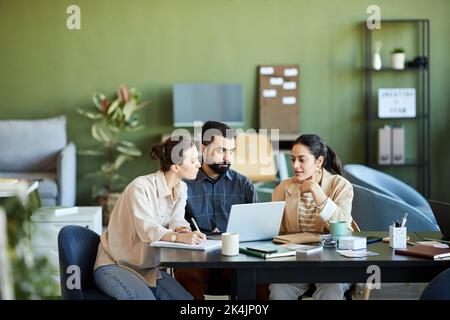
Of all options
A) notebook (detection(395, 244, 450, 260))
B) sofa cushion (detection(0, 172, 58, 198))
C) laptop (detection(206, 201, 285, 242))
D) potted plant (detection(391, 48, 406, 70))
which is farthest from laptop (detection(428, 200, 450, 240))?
potted plant (detection(391, 48, 406, 70))

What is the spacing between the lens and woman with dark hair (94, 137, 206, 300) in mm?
2871

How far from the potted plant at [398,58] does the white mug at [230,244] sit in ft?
14.9

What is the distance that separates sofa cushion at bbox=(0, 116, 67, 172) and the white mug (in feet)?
13.8

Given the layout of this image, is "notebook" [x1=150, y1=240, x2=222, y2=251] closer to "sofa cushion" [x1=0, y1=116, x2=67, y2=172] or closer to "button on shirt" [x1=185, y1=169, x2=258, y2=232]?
"button on shirt" [x1=185, y1=169, x2=258, y2=232]

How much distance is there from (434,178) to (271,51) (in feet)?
6.28

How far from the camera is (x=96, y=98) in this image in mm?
6980

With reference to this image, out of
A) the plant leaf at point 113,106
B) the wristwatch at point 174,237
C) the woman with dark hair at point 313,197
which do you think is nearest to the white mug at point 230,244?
the wristwatch at point 174,237

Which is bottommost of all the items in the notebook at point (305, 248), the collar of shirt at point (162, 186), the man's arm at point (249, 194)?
the notebook at point (305, 248)

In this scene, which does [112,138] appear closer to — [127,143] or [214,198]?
[127,143]

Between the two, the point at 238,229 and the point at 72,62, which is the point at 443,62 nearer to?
the point at 72,62

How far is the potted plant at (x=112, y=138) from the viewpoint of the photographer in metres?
6.72

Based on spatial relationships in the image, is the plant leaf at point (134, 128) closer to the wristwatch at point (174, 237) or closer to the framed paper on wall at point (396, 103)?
the framed paper on wall at point (396, 103)

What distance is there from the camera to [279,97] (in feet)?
23.3
